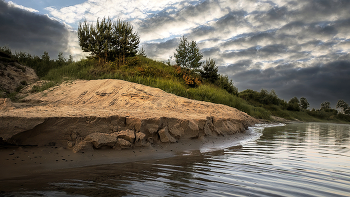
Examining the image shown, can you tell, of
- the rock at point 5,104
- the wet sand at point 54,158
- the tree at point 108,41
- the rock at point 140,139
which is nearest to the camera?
the wet sand at point 54,158

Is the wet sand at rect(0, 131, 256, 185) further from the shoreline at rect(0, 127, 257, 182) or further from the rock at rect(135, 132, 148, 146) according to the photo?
the rock at rect(135, 132, 148, 146)

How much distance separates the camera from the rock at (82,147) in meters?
3.80

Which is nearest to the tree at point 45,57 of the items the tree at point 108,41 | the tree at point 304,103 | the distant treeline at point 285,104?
the tree at point 108,41

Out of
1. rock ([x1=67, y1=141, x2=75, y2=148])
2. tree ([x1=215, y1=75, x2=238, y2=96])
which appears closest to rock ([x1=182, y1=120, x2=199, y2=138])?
rock ([x1=67, y1=141, x2=75, y2=148])

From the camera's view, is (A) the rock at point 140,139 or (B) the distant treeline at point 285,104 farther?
(B) the distant treeline at point 285,104

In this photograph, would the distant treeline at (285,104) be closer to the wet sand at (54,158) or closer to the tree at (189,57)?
the tree at (189,57)

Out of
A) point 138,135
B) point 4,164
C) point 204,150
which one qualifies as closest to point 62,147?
point 4,164

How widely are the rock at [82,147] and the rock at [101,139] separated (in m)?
0.08

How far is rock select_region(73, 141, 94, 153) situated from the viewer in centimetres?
380

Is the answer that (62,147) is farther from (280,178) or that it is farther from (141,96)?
(141,96)

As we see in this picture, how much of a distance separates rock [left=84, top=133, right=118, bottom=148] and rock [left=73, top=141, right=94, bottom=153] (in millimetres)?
83

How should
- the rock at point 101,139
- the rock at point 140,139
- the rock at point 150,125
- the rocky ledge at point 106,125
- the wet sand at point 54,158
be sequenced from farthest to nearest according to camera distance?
the rock at point 150,125 → the rock at point 140,139 → the rock at point 101,139 → the rocky ledge at point 106,125 → the wet sand at point 54,158

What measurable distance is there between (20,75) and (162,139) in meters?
12.6

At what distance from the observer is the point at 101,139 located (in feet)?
13.4
